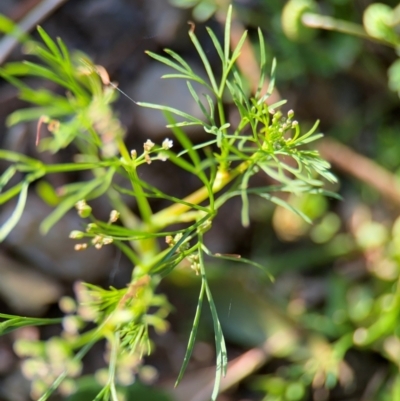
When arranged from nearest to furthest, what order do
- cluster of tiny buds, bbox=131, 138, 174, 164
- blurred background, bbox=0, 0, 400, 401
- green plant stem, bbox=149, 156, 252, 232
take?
cluster of tiny buds, bbox=131, 138, 174, 164
green plant stem, bbox=149, 156, 252, 232
blurred background, bbox=0, 0, 400, 401

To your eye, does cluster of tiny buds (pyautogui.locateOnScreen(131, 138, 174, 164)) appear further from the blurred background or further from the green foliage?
the blurred background

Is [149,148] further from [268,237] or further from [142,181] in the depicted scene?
[268,237]

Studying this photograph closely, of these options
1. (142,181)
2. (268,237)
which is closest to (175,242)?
(142,181)

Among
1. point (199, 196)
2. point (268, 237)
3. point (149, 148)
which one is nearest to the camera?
point (149, 148)

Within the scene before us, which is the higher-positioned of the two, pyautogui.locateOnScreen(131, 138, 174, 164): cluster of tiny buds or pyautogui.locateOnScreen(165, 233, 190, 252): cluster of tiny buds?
pyautogui.locateOnScreen(131, 138, 174, 164): cluster of tiny buds

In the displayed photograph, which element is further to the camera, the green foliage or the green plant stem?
the green plant stem

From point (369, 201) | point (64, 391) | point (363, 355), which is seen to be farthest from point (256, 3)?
point (64, 391)

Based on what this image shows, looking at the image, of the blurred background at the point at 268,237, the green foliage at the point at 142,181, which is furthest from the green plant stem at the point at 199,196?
the blurred background at the point at 268,237

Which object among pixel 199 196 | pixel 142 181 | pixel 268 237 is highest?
pixel 142 181

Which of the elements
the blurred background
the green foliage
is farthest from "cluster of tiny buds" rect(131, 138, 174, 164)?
the blurred background

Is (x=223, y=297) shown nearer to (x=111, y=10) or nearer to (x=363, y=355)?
(x=363, y=355)

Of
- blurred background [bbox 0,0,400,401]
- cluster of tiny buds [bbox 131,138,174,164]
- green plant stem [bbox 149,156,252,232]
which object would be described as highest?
cluster of tiny buds [bbox 131,138,174,164]
